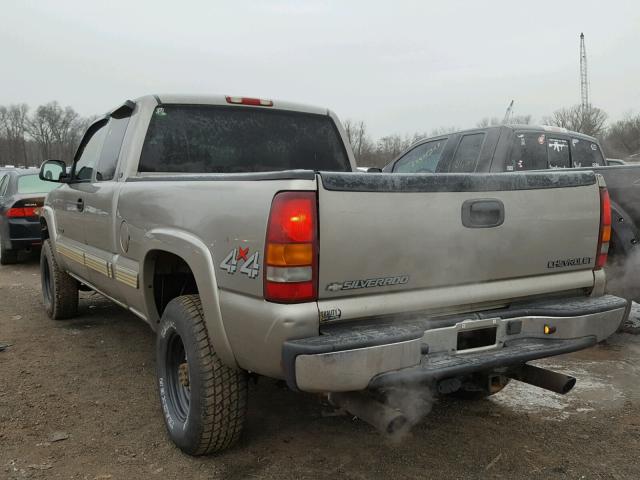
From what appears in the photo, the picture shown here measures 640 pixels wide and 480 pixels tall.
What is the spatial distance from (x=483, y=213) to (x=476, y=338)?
0.59 metres

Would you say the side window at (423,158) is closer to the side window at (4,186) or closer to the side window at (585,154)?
the side window at (585,154)

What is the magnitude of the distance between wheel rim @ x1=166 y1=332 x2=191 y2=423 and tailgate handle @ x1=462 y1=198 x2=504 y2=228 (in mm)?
1646

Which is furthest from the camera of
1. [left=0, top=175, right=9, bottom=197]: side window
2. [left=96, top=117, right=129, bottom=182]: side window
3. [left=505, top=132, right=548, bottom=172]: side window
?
[left=0, top=175, right=9, bottom=197]: side window

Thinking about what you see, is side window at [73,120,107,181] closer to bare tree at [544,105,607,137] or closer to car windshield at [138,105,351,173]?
car windshield at [138,105,351,173]

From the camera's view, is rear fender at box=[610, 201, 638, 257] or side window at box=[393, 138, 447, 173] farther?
side window at box=[393, 138, 447, 173]

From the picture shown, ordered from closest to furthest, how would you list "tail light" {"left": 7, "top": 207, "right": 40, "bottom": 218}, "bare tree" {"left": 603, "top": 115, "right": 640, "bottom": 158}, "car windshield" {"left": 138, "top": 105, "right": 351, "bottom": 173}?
"car windshield" {"left": 138, "top": 105, "right": 351, "bottom": 173}, "tail light" {"left": 7, "top": 207, "right": 40, "bottom": 218}, "bare tree" {"left": 603, "top": 115, "right": 640, "bottom": 158}

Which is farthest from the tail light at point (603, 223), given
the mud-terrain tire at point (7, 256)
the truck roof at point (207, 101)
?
the mud-terrain tire at point (7, 256)

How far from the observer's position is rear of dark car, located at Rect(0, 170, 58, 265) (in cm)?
897

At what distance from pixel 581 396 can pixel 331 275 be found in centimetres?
252

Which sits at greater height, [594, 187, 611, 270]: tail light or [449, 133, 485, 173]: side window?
[449, 133, 485, 173]: side window

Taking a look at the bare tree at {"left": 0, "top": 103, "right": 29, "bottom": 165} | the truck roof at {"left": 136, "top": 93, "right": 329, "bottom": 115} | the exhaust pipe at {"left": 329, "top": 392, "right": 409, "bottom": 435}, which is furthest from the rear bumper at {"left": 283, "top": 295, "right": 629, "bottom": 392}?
the bare tree at {"left": 0, "top": 103, "right": 29, "bottom": 165}

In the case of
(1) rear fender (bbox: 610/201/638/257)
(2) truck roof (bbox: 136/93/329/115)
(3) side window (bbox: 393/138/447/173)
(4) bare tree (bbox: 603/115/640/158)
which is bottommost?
(1) rear fender (bbox: 610/201/638/257)

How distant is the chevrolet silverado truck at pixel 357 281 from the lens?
2.19 m

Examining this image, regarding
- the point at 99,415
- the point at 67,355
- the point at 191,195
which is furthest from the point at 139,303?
the point at 67,355
